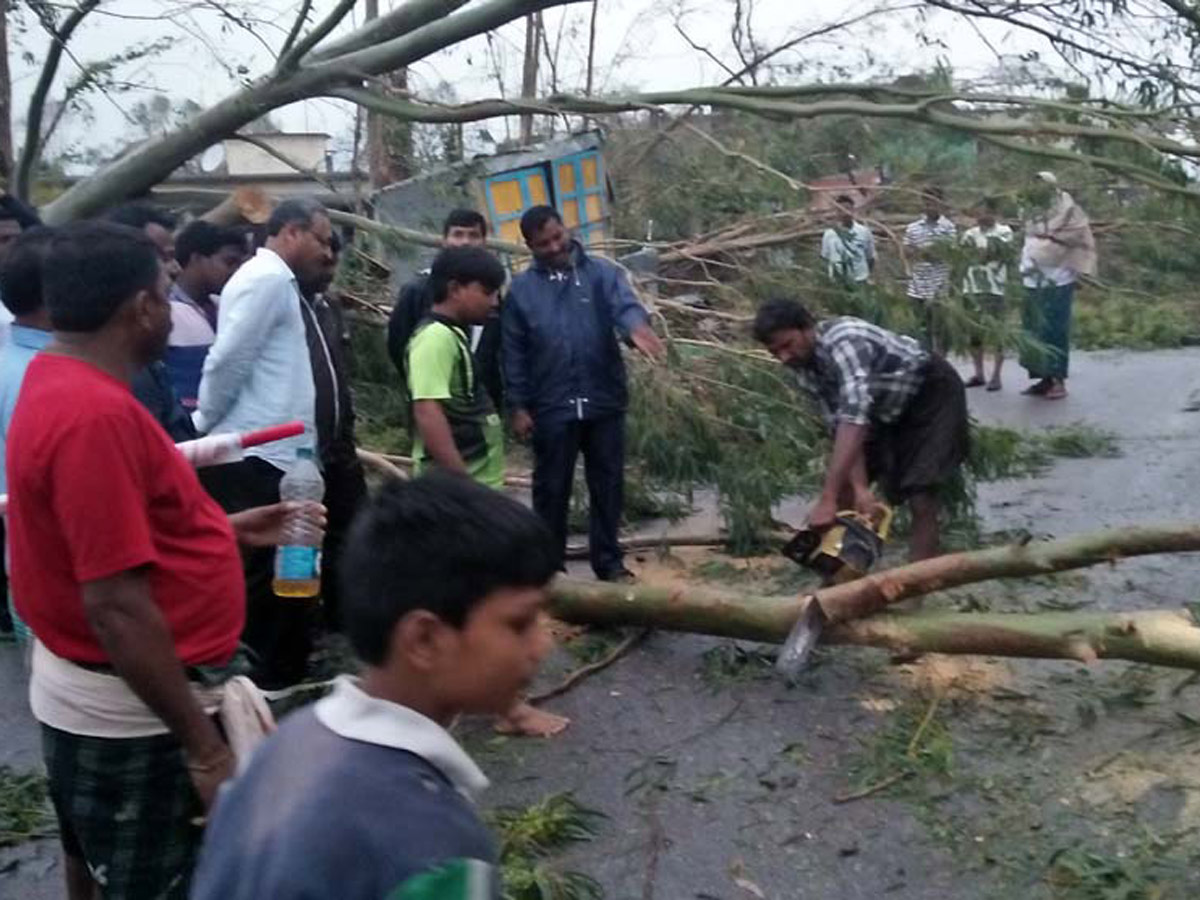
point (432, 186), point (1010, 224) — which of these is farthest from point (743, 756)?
point (432, 186)

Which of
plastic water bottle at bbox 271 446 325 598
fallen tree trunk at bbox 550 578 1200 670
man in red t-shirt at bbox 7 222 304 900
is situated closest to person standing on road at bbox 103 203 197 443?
plastic water bottle at bbox 271 446 325 598

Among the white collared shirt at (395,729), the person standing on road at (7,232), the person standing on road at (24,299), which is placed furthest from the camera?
the person standing on road at (7,232)

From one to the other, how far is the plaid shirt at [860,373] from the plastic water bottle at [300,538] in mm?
1958

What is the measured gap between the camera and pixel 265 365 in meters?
4.39

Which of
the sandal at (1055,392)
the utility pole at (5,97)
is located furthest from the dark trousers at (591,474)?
the sandal at (1055,392)

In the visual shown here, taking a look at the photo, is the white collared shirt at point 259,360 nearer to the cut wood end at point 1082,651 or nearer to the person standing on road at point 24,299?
the person standing on road at point 24,299

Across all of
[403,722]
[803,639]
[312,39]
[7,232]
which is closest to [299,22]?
[312,39]

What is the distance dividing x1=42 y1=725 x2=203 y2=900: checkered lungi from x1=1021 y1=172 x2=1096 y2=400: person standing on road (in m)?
5.75

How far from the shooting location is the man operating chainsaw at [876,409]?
5.50 meters

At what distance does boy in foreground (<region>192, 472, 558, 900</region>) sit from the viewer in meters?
1.36

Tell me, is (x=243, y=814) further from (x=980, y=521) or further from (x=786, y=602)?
(x=980, y=521)

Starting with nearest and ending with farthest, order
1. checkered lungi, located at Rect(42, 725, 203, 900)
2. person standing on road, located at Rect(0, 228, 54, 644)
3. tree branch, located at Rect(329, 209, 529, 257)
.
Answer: checkered lungi, located at Rect(42, 725, 203, 900) < person standing on road, located at Rect(0, 228, 54, 644) < tree branch, located at Rect(329, 209, 529, 257)

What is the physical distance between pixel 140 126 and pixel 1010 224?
5.61 metres

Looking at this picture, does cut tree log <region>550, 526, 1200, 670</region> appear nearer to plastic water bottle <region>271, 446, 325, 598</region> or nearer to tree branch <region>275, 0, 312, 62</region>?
plastic water bottle <region>271, 446, 325, 598</region>
